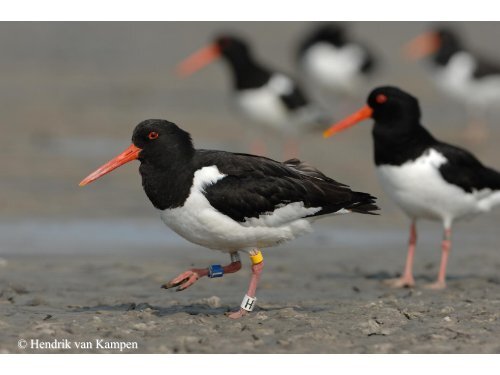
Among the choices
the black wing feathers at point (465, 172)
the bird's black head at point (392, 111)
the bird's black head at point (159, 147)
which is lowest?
the bird's black head at point (159, 147)

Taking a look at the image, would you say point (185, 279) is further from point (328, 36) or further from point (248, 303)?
point (328, 36)

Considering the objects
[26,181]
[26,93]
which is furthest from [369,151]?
[26,93]

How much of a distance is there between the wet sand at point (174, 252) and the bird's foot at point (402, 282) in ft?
0.24

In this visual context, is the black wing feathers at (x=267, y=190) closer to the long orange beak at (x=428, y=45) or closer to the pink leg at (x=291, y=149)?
the pink leg at (x=291, y=149)

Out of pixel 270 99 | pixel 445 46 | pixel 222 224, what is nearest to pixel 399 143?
pixel 222 224

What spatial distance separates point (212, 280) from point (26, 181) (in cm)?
457

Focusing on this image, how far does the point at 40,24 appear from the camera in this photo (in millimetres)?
23156

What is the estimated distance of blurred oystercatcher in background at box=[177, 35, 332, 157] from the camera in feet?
46.5

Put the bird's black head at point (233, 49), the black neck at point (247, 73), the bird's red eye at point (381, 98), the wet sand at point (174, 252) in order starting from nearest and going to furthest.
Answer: the wet sand at point (174, 252), the bird's red eye at point (381, 98), the black neck at point (247, 73), the bird's black head at point (233, 49)

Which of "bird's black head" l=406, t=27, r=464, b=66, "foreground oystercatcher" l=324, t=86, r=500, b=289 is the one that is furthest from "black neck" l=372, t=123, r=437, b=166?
"bird's black head" l=406, t=27, r=464, b=66

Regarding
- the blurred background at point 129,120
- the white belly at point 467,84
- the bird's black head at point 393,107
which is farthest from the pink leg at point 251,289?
the white belly at point 467,84

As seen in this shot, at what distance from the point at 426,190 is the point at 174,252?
2464 millimetres

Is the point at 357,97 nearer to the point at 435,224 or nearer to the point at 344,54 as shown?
the point at 344,54

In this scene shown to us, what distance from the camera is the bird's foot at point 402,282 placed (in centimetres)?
831
